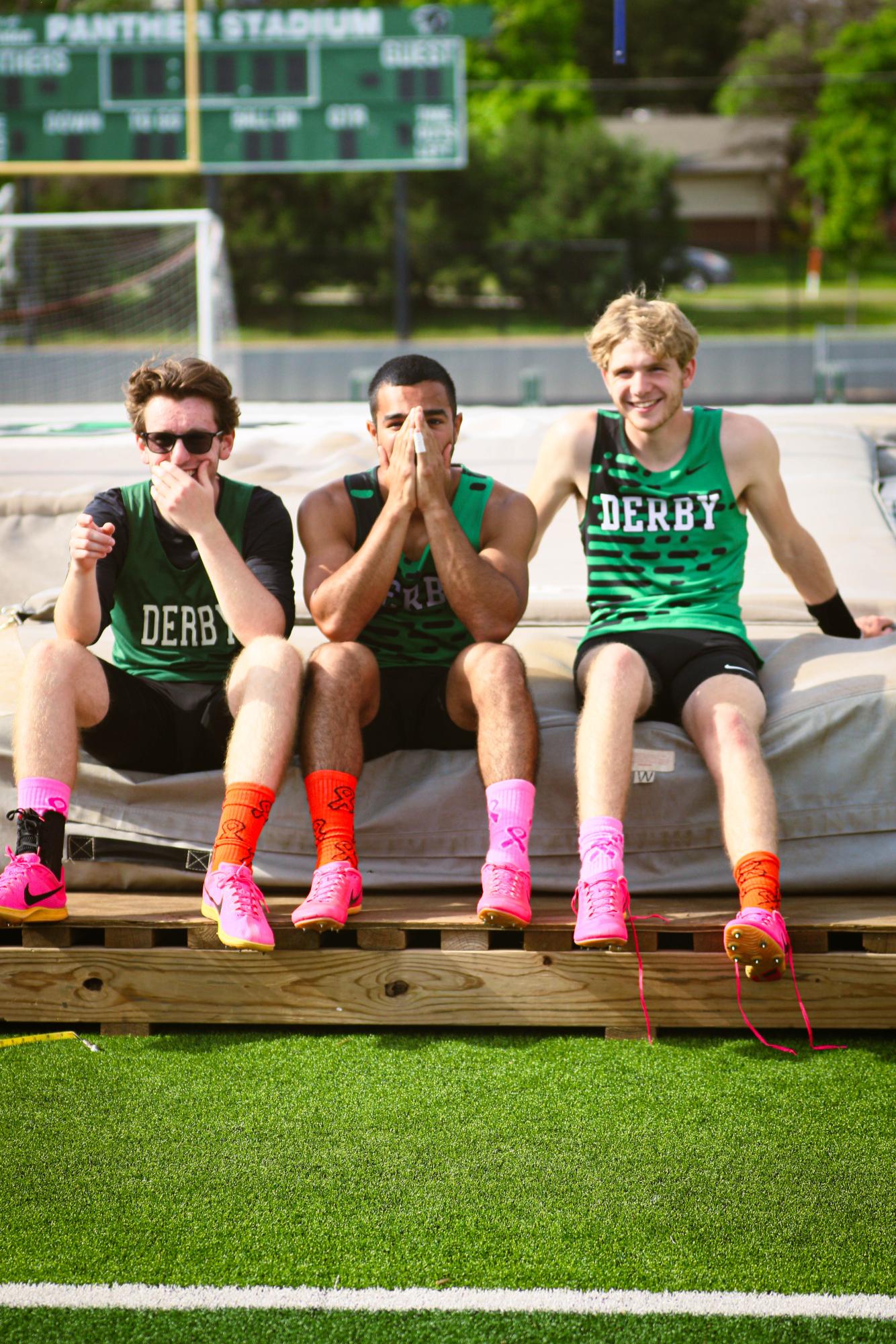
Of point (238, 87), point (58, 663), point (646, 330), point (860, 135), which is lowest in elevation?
point (58, 663)

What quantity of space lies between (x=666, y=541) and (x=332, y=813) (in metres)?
1.16

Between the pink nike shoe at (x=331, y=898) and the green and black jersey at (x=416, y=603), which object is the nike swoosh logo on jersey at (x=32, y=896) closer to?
the pink nike shoe at (x=331, y=898)

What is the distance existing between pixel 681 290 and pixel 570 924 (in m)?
28.9

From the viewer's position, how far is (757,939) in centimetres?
286

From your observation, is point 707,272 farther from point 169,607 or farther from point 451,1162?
point 451,1162

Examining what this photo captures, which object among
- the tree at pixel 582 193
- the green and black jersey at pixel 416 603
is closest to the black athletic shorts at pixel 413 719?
the green and black jersey at pixel 416 603

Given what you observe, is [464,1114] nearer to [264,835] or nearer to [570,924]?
[570,924]

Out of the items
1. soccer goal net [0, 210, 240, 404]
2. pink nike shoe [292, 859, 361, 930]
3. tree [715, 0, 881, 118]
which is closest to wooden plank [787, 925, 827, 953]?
pink nike shoe [292, 859, 361, 930]

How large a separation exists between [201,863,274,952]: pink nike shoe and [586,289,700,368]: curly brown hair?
1631 millimetres

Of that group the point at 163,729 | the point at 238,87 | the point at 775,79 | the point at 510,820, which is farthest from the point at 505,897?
the point at 775,79

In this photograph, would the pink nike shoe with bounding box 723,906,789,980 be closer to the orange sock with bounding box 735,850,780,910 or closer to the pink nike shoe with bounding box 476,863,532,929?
the orange sock with bounding box 735,850,780,910

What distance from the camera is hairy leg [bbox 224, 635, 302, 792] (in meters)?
3.13

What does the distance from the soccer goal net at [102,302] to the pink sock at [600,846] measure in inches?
317

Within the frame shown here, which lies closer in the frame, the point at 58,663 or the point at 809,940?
the point at 809,940
